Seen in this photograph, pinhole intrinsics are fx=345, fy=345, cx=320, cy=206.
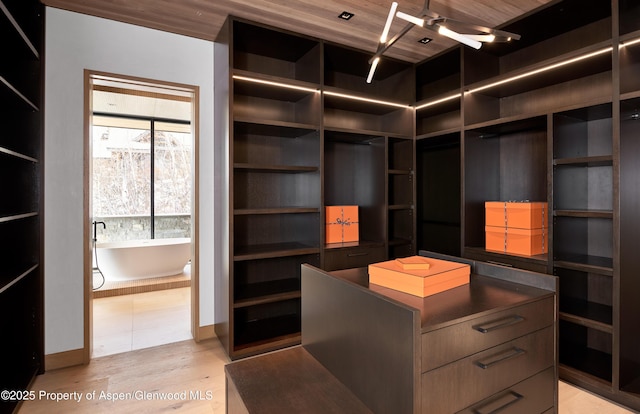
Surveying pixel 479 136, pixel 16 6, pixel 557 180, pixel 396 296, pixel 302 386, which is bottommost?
pixel 302 386

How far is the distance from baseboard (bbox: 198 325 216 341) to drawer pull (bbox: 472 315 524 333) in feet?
8.37

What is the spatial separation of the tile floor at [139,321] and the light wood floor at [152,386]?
191 millimetres

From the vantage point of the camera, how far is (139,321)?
3434 mm

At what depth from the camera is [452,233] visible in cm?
349

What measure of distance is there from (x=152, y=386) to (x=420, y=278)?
6.72ft

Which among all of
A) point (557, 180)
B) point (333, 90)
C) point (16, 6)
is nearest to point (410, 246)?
point (557, 180)

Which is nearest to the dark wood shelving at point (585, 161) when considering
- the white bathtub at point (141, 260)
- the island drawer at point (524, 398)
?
the island drawer at point (524, 398)

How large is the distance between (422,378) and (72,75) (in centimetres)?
303

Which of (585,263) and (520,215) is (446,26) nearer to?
(520,215)

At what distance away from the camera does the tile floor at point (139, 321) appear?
116 inches

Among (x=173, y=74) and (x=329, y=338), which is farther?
(x=173, y=74)

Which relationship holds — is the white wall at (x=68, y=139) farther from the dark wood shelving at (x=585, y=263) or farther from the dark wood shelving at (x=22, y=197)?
the dark wood shelving at (x=585, y=263)

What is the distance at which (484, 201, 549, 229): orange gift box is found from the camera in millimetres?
2527

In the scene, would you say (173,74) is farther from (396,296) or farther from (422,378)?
(422,378)
